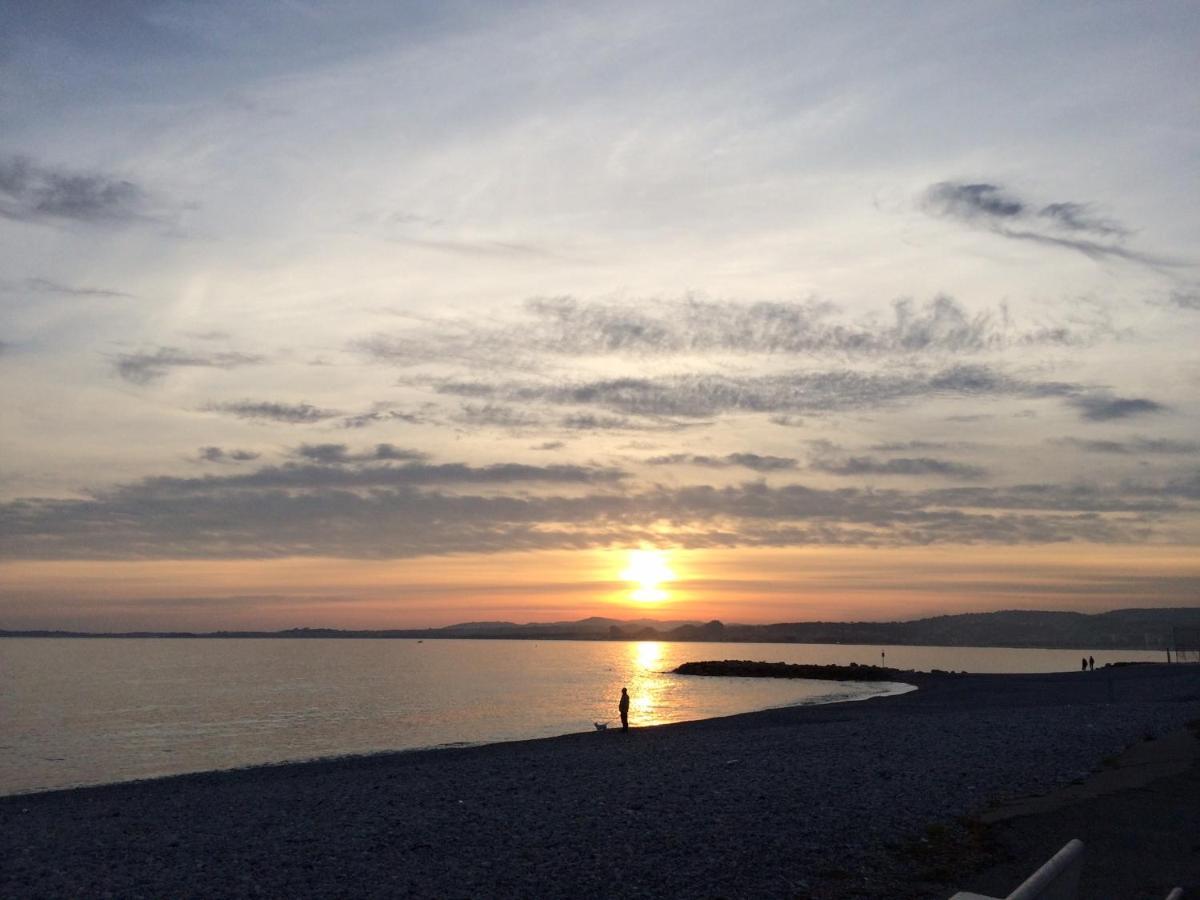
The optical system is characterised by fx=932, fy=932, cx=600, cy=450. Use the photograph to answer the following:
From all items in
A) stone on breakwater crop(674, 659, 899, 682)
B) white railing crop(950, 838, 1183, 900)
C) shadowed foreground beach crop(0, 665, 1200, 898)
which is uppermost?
white railing crop(950, 838, 1183, 900)

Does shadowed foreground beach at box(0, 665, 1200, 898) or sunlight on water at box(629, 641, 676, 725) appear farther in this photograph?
sunlight on water at box(629, 641, 676, 725)

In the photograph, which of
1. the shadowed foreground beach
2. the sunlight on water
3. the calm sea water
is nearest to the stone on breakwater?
the calm sea water

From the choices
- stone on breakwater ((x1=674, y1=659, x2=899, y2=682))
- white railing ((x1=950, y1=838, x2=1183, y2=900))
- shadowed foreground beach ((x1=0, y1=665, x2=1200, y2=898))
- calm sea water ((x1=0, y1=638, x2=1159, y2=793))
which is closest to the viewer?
white railing ((x1=950, y1=838, x2=1183, y2=900))

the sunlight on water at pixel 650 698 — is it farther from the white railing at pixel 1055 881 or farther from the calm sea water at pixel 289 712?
the white railing at pixel 1055 881

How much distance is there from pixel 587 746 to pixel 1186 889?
84.6ft

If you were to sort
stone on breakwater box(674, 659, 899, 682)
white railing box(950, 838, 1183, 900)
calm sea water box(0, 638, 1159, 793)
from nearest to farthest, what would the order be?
white railing box(950, 838, 1183, 900) < calm sea water box(0, 638, 1159, 793) < stone on breakwater box(674, 659, 899, 682)

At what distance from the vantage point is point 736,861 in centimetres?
1451

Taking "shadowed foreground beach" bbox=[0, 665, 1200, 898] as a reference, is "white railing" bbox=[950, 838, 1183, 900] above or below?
above

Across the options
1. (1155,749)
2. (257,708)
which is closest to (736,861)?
(1155,749)

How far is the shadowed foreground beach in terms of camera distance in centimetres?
1402

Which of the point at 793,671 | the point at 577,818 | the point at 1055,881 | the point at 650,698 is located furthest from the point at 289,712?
the point at 793,671

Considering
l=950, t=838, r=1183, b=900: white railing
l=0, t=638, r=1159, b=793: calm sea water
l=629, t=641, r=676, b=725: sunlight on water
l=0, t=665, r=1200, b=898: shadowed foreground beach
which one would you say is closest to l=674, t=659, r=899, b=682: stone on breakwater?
l=0, t=638, r=1159, b=793: calm sea water

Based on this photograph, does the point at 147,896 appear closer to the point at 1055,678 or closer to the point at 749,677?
the point at 1055,678

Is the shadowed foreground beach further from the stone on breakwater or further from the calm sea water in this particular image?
the stone on breakwater
